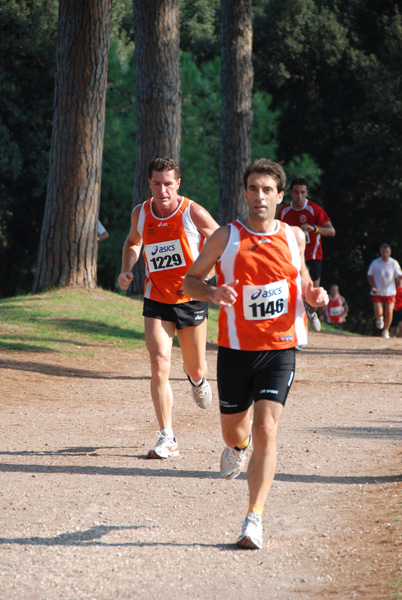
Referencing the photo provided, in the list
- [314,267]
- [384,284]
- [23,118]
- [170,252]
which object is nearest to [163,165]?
[170,252]

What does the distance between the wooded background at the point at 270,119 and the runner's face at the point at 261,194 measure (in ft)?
80.7

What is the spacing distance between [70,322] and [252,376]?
365 inches

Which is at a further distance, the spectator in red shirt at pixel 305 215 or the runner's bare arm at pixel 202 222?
the spectator in red shirt at pixel 305 215

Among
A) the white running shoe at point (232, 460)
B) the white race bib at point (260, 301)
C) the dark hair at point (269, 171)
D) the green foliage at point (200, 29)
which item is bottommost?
the white running shoe at point (232, 460)

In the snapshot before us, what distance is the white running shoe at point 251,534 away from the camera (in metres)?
4.45

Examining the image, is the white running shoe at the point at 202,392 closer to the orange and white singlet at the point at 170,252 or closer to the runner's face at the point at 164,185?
A: the orange and white singlet at the point at 170,252

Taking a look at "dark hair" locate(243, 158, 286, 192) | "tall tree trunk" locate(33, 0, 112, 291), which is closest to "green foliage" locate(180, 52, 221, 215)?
"tall tree trunk" locate(33, 0, 112, 291)

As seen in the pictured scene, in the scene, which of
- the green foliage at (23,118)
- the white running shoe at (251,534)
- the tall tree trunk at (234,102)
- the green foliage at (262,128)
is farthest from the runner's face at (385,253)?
the white running shoe at (251,534)

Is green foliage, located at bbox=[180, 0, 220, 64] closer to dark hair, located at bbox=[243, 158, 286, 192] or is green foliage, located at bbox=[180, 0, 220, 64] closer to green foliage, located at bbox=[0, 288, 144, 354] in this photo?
green foliage, located at bbox=[0, 288, 144, 354]

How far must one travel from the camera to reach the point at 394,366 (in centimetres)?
1252

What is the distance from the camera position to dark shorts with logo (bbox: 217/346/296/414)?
4.66m

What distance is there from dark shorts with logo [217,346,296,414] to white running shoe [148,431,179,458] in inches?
71.1

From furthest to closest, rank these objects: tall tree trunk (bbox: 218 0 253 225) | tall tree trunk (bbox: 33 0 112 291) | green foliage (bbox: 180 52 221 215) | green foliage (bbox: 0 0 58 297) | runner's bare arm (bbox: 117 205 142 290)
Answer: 1. green foliage (bbox: 0 0 58 297)
2. green foliage (bbox: 180 52 221 215)
3. tall tree trunk (bbox: 218 0 253 225)
4. tall tree trunk (bbox: 33 0 112 291)
5. runner's bare arm (bbox: 117 205 142 290)

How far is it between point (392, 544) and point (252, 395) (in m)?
1.11
